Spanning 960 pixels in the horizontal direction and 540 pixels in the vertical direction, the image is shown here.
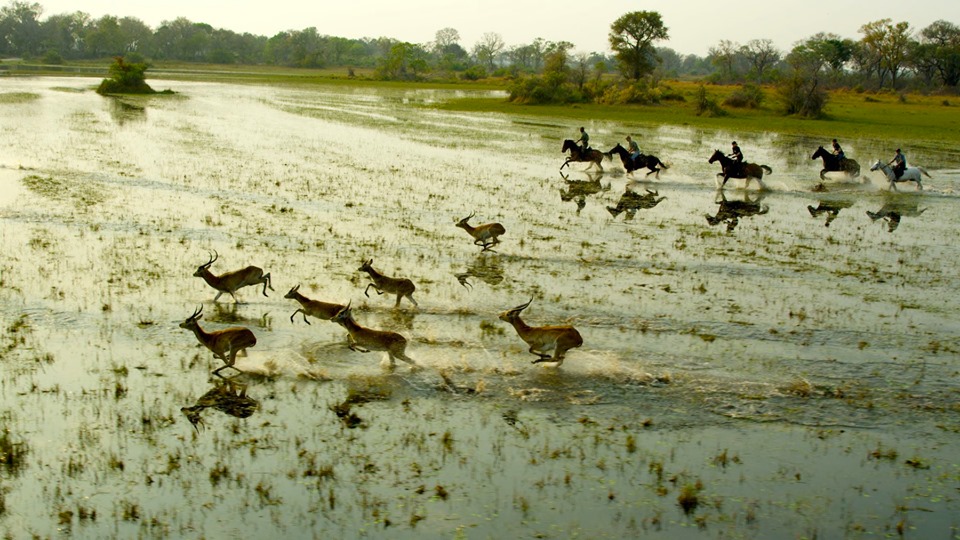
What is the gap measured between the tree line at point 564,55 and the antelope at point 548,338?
46443mm

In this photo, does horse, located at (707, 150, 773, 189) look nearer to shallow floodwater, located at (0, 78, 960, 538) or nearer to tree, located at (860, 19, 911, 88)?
shallow floodwater, located at (0, 78, 960, 538)

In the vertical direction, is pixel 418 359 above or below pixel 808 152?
below

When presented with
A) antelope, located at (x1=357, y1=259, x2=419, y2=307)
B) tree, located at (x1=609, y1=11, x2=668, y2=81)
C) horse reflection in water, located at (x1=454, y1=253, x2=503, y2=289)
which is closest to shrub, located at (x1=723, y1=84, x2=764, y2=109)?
tree, located at (x1=609, y1=11, x2=668, y2=81)

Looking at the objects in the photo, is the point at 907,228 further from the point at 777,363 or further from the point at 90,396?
the point at 90,396

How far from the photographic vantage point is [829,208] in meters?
23.8

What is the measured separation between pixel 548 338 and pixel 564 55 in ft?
208

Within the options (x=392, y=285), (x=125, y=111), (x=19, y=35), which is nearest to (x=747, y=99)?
(x=125, y=111)

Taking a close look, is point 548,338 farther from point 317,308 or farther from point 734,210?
point 734,210

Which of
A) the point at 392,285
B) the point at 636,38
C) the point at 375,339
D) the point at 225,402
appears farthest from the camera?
the point at 636,38

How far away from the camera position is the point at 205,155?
29297 millimetres

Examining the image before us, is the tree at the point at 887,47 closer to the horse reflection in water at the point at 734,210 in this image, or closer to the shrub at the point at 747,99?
the shrub at the point at 747,99

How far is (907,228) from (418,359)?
15486 mm

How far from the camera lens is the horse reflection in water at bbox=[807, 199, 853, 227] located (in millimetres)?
22484

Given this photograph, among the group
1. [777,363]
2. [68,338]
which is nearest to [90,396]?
[68,338]
